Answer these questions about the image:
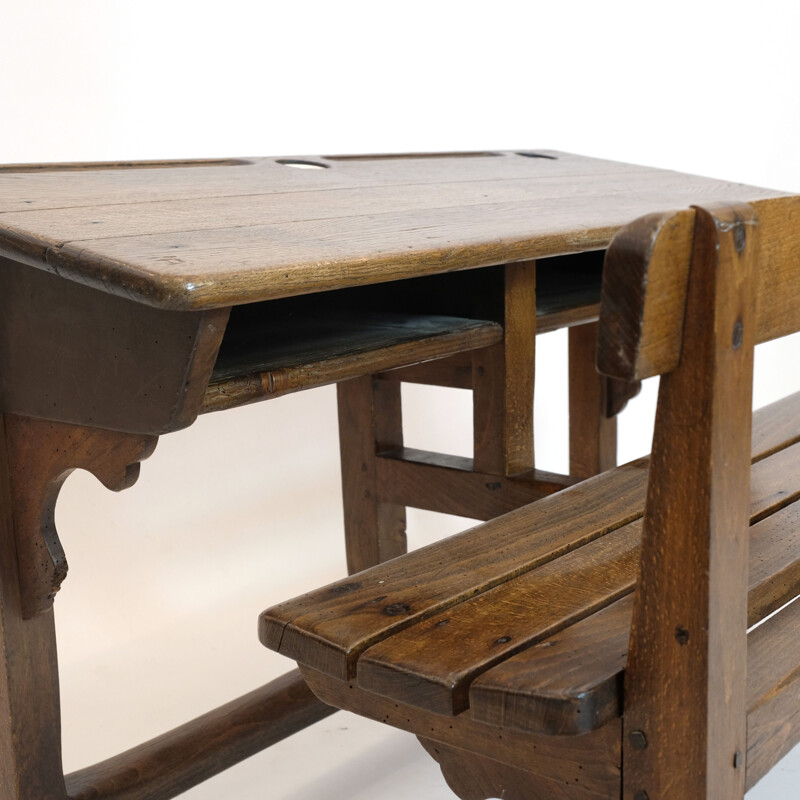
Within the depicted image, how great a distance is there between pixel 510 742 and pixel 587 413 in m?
1.64

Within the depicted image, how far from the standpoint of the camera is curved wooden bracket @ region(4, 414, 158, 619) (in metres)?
1.71

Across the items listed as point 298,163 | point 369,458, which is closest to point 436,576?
point 369,458

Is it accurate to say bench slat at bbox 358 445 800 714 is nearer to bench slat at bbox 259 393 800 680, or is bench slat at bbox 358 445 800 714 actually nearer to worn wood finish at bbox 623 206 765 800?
bench slat at bbox 259 393 800 680

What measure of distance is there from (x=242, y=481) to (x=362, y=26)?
150 cm

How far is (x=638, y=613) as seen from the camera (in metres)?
1.17

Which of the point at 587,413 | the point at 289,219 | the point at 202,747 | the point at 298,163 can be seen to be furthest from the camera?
the point at 587,413

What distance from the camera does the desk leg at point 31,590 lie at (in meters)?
1.80

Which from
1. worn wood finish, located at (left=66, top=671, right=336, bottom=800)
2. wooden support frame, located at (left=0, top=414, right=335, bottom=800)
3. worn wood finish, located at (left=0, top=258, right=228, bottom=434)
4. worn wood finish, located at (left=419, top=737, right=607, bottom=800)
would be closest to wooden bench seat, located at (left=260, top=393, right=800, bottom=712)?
worn wood finish, located at (left=419, top=737, right=607, bottom=800)

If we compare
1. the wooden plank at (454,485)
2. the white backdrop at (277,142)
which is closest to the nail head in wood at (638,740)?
the wooden plank at (454,485)

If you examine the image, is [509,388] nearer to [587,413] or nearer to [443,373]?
[443,373]

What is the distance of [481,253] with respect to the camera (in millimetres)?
1628

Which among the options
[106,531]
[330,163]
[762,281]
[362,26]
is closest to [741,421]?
[762,281]

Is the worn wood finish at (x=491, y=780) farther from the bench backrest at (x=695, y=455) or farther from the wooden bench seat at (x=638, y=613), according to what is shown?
the bench backrest at (x=695, y=455)

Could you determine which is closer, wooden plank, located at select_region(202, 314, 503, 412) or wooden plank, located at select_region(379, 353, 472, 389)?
wooden plank, located at select_region(202, 314, 503, 412)
